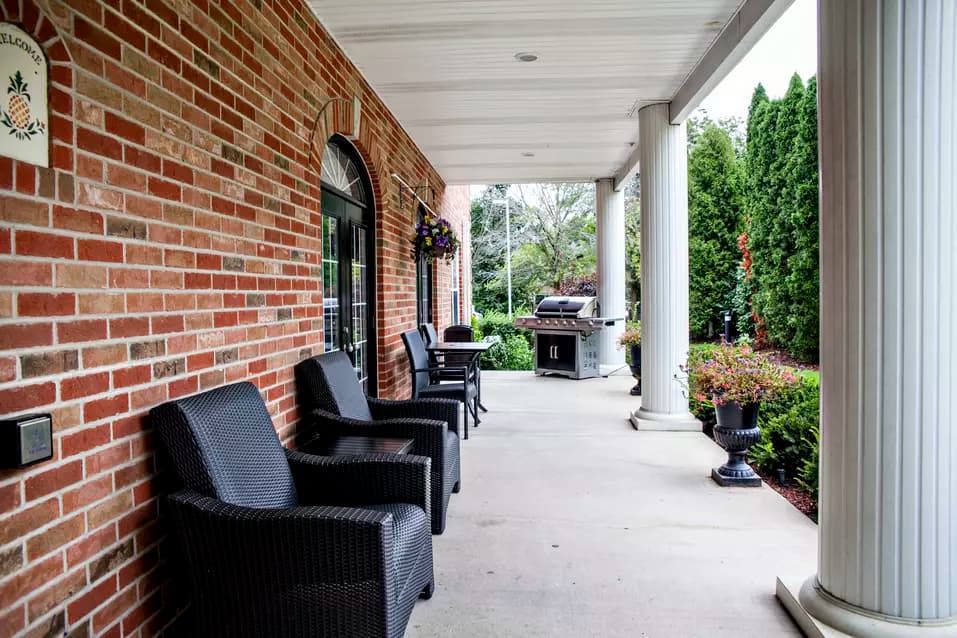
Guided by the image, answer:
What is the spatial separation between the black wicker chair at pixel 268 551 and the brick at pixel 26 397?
16.2 inches

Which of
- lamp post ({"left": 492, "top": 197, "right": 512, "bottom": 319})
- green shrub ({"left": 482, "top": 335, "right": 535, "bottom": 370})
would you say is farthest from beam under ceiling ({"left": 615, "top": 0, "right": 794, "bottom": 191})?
lamp post ({"left": 492, "top": 197, "right": 512, "bottom": 319})

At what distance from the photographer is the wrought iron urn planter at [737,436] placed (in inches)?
148

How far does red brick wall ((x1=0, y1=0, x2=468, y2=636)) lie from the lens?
1489mm

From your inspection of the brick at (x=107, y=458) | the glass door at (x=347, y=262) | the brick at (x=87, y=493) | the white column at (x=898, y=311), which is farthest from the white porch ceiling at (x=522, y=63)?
the brick at (x=87, y=493)

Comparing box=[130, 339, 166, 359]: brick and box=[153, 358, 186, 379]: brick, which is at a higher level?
box=[130, 339, 166, 359]: brick

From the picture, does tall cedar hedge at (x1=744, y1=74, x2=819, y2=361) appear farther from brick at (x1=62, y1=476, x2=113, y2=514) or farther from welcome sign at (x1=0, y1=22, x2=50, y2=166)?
welcome sign at (x1=0, y1=22, x2=50, y2=166)

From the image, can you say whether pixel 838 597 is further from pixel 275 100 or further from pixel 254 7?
pixel 254 7

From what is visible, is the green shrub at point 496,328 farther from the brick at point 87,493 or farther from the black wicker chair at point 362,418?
the brick at point 87,493

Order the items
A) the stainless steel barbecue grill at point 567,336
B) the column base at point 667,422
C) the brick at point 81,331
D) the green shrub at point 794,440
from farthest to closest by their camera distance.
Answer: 1. the stainless steel barbecue grill at point 567,336
2. the column base at point 667,422
3. the green shrub at point 794,440
4. the brick at point 81,331

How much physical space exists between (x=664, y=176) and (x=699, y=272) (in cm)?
824

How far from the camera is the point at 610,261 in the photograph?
32.0 ft

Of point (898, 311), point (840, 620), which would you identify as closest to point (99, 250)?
point (898, 311)

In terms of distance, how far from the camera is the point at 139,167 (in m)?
1.94

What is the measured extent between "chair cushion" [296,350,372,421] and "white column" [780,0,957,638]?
230 centimetres
